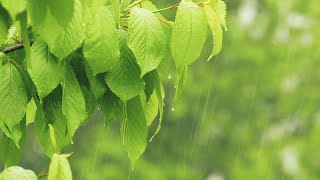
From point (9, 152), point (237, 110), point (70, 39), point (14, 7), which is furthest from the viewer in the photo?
point (237, 110)

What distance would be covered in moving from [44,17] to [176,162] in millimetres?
14056

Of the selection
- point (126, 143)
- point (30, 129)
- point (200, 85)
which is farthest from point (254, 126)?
point (126, 143)

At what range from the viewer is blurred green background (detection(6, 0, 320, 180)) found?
14.9 m

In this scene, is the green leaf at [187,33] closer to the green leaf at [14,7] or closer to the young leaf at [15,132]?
the young leaf at [15,132]

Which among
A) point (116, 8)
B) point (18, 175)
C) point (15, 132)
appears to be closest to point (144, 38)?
point (116, 8)

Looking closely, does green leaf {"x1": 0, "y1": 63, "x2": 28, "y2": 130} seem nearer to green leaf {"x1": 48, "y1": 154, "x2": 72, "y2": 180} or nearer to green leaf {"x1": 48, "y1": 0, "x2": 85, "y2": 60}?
green leaf {"x1": 48, "y1": 0, "x2": 85, "y2": 60}

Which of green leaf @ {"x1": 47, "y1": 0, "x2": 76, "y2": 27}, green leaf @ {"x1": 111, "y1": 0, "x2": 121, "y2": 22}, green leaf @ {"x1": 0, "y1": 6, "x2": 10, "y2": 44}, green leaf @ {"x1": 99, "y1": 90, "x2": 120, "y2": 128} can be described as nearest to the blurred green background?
green leaf @ {"x1": 99, "y1": 90, "x2": 120, "y2": 128}

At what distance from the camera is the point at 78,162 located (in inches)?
591

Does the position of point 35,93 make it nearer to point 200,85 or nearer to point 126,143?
point 126,143

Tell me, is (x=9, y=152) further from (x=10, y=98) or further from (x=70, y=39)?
(x=70, y=39)

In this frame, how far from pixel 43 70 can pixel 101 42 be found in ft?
0.37

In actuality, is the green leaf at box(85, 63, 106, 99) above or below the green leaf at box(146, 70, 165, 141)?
above

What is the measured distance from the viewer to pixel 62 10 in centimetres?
128

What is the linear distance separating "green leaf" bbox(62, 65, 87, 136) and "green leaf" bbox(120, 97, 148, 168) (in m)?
0.11
